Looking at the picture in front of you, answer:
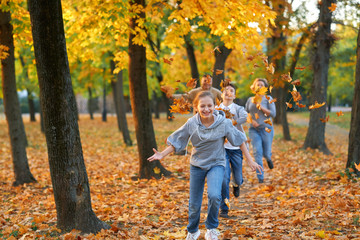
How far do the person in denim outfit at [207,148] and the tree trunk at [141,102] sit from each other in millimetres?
4448

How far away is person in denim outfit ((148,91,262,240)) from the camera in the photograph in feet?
14.5

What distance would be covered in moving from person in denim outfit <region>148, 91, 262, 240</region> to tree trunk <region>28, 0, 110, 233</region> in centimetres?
135

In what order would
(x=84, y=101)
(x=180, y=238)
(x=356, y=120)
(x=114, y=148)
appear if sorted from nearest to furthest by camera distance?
(x=180, y=238)
(x=356, y=120)
(x=114, y=148)
(x=84, y=101)

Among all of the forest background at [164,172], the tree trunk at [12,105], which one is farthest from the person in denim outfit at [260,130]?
the tree trunk at [12,105]

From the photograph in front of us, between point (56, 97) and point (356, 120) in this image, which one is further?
point (356, 120)

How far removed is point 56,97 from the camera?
465 centimetres

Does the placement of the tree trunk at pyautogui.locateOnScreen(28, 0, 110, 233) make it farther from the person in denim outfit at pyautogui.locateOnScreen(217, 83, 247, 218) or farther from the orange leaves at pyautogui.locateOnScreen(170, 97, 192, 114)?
the person in denim outfit at pyautogui.locateOnScreen(217, 83, 247, 218)

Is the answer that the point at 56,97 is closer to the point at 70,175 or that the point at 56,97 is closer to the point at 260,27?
the point at 70,175

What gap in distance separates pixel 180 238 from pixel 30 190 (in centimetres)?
488

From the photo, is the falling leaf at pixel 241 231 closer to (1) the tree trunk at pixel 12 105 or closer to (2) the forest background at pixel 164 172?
(2) the forest background at pixel 164 172

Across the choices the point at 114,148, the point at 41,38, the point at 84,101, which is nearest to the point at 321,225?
the point at 41,38

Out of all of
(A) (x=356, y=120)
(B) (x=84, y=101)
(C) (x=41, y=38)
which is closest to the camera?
(C) (x=41, y=38)

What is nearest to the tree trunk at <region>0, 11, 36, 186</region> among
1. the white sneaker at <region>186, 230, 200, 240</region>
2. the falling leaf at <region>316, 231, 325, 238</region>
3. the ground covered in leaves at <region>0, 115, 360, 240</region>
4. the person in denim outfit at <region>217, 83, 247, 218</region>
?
the ground covered in leaves at <region>0, 115, 360, 240</region>

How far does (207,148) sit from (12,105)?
6.09 metres
